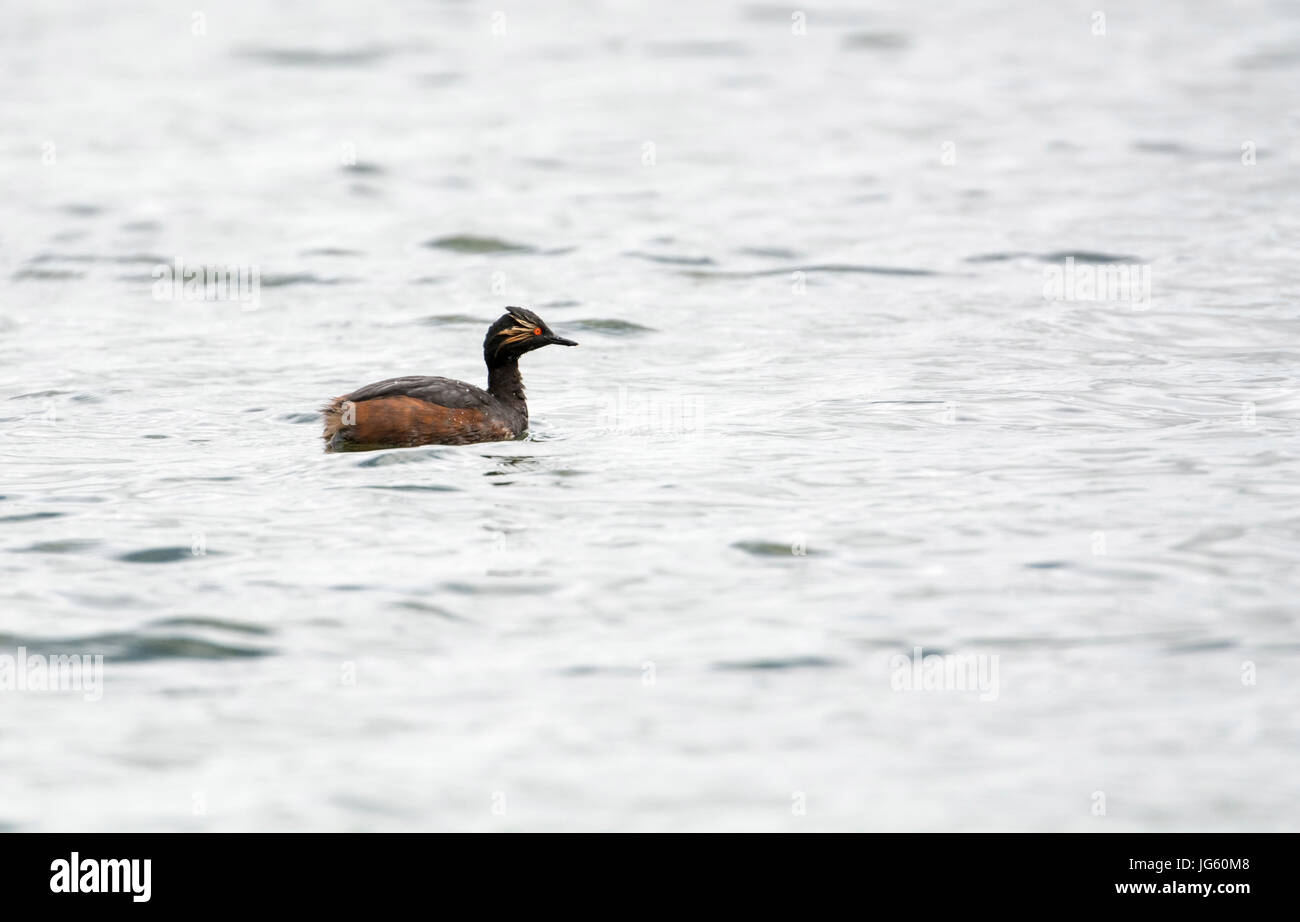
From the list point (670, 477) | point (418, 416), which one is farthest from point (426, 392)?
point (670, 477)

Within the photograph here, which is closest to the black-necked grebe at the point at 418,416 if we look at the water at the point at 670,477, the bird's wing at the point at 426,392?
the bird's wing at the point at 426,392

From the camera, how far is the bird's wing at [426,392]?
13.0m

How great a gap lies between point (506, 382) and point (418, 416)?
123 centimetres

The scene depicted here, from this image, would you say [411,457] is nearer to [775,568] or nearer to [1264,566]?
[775,568]

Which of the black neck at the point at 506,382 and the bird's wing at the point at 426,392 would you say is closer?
the bird's wing at the point at 426,392

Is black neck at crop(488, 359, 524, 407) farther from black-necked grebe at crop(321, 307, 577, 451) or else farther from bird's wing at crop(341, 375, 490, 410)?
bird's wing at crop(341, 375, 490, 410)

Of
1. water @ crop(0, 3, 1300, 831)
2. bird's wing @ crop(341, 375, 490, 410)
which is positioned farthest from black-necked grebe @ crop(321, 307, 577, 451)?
water @ crop(0, 3, 1300, 831)

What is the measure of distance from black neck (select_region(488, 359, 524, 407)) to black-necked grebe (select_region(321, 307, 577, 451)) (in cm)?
4

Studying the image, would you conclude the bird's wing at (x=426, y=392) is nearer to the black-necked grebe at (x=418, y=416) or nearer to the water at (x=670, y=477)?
the black-necked grebe at (x=418, y=416)

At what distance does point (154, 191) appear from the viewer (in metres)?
26.1

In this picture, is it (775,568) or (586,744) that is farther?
(775,568)
